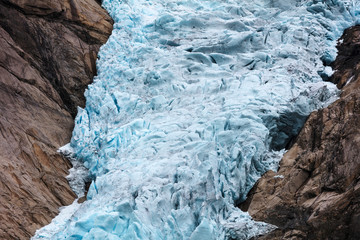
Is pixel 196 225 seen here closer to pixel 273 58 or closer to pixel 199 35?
pixel 273 58

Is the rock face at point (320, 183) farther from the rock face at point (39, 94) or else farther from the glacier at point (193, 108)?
the rock face at point (39, 94)

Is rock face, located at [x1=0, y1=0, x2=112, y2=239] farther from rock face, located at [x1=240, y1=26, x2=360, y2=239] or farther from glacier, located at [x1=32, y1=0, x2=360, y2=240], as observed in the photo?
rock face, located at [x1=240, y1=26, x2=360, y2=239]

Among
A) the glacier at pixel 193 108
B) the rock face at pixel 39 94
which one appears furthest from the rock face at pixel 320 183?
the rock face at pixel 39 94

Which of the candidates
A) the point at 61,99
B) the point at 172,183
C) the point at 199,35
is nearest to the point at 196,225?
the point at 172,183

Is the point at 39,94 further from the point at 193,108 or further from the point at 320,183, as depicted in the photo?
the point at 320,183

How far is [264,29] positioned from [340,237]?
622 centimetres

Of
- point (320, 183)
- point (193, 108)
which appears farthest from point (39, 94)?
point (320, 183)

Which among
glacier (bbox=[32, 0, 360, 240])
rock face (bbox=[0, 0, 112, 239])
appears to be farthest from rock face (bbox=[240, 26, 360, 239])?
rock face (bbox=[0, 0, 112, 239])

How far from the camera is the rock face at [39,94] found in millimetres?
7258

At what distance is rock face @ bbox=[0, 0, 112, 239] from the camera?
726 cm

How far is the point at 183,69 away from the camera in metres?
9.88

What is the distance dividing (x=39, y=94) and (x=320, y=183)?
231 inches

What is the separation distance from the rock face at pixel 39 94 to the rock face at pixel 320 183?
11.8 ft

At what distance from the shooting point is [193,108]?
879 centimetres
